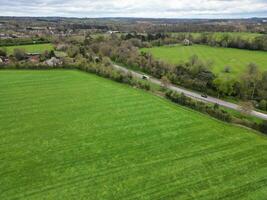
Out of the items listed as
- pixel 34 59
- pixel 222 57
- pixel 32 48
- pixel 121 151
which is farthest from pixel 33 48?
pixel 121 151

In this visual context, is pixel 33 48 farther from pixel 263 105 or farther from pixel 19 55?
pixel 263 105

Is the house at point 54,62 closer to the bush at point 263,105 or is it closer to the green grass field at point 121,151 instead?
the green grass field at point 121,151

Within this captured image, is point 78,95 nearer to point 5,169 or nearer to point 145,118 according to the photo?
point 145,118

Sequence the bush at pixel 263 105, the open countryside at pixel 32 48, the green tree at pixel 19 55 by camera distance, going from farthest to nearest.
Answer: the open countryside at pixel 32 48, the green tree at pixel 19 55, the bush at pixel 263 105

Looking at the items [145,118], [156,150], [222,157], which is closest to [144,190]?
[156,150]

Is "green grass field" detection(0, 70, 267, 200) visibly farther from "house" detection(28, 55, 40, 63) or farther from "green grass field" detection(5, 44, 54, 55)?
"green grass field" detection(5, 44, 54, 55)

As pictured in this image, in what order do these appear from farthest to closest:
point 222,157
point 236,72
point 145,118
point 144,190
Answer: point 236,72 → point 145,118 → point 222,157 → point 144,190

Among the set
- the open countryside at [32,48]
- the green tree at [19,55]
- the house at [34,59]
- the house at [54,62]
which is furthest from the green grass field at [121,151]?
the open countryside at [32,48]
